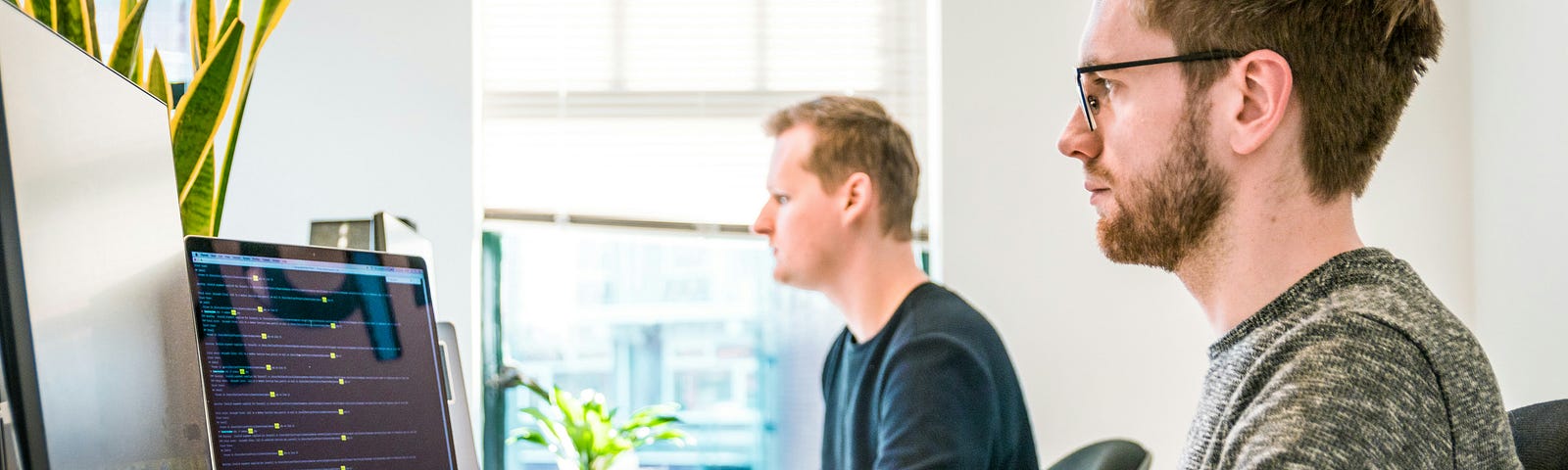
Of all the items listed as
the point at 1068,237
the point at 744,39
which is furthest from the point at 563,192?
the point at 1068,237

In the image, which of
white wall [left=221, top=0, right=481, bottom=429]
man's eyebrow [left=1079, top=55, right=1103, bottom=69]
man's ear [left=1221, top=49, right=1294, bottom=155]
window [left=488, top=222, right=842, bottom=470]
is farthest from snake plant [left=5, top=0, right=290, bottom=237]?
window [left=488, top=222, right=842, bottom=470]

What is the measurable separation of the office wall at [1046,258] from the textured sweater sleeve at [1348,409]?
7.59 ft

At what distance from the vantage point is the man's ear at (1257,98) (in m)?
0.86

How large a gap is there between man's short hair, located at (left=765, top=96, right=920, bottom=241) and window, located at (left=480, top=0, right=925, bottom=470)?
1.14 meters

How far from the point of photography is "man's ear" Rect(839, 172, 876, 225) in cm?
195

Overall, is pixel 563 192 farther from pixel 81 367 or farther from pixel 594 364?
pixel 81 367

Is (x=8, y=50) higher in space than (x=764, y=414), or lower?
higher

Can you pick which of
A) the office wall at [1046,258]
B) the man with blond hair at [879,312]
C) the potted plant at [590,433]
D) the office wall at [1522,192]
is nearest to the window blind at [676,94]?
the office wall at [1046,258]

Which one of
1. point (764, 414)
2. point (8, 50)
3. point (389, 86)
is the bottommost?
point (764, 414)

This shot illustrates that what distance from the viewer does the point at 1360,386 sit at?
70 centimetres

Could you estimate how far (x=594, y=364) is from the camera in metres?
3.31

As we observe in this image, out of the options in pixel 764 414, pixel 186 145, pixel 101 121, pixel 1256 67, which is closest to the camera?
pixel 101 121

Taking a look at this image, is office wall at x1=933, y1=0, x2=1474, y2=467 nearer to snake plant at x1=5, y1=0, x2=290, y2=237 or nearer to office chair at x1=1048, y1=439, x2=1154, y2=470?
office chair at x1=1048, y1=439, x2=1154, y2=470

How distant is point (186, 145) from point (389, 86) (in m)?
2.16
